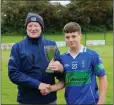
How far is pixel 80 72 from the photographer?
12.2 ft

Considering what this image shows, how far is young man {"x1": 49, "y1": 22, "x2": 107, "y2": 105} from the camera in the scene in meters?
3.69

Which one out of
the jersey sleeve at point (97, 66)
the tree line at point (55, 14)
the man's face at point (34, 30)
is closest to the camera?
the jersey sleeve at point (97, 66)

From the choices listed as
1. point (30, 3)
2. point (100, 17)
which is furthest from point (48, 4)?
point (100, 17)

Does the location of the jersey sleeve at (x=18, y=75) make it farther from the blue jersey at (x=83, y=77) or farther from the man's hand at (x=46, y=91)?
the blue jersey at (x=83, y=77)

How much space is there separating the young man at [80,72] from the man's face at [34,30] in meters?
0.26

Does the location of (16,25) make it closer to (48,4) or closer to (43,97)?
(48,4)

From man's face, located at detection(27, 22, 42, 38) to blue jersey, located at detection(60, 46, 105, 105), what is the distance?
41cm

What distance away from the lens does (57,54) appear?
3.81 metres

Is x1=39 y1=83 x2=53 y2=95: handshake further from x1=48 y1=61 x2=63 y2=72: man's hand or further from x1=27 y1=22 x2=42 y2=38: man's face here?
x1=27 y1=22 x2=42 y2=38: man's face

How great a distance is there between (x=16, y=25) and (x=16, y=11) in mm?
1870

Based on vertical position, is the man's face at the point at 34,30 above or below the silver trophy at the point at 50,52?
above

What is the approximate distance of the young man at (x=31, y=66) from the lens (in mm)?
3727

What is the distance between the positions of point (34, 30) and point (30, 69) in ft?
1.22

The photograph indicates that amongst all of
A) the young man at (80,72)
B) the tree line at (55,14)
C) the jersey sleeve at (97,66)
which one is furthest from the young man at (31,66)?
the tree line at (55,14)
